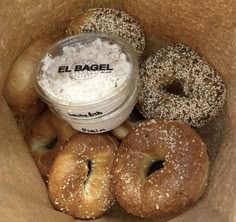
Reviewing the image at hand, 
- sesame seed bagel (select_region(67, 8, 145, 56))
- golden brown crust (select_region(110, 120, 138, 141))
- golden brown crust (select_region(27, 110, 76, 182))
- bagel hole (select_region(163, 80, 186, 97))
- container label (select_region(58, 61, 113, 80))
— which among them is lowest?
golden brown crust (select_region(27, 110, 76, 182))

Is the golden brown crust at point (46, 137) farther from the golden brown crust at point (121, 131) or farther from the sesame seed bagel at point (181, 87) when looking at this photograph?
the sesame seed bagel at point (181, 87)

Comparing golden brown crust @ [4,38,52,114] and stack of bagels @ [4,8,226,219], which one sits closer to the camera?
stack of bagels @ [4,8,226,219]

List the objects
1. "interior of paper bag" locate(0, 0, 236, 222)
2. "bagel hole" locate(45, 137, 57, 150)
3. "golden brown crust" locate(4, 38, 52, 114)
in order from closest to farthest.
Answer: "interior of paper bag" locate(0, 0, 236, 222) < "golden brown crust" locate(4, 38, 52, 114) < "bagel hole" locate(45, 137, 57, 150)

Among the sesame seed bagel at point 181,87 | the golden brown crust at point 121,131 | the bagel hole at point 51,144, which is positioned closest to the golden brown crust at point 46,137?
the bagel hole at point 51,144

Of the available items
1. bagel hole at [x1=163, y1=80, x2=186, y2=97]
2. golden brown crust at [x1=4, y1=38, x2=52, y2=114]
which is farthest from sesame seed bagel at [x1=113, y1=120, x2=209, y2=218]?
golden brown crust at [x1=4, y1=38, x2=52, y2=114]

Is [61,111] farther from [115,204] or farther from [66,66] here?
[115,204]

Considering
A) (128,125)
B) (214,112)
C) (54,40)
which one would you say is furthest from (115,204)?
(54,40)

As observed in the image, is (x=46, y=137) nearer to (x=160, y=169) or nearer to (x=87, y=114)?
(x=87, y=114)

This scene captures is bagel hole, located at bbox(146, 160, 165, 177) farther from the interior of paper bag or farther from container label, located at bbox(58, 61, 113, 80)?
container label, located at bbox(58, 61, 113, 80)
